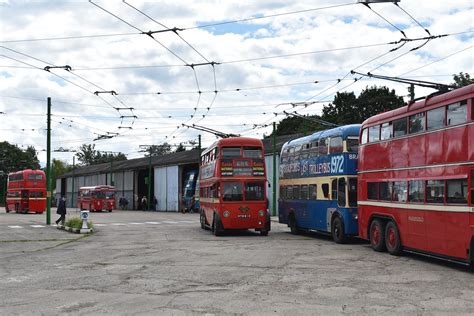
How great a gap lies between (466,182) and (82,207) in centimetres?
5391

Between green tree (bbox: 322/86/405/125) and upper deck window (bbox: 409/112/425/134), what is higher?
green tree (bbox: 322/86/405/125)

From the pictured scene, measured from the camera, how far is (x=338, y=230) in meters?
19.5

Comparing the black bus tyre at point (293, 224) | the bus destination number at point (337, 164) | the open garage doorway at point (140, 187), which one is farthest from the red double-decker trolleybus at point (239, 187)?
the open garage doorway at point (140, 187)

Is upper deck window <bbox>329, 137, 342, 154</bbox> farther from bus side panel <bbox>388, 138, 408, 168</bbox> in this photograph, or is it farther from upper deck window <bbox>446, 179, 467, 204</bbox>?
upper deck window <bbox>446, 179, 467, 204</bbox>

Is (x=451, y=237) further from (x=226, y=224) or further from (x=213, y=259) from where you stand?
(x=226, y=224)

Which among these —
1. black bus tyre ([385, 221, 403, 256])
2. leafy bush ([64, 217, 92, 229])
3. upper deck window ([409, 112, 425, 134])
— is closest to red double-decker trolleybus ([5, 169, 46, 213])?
leafy bush ([64, 217, 92, 229])

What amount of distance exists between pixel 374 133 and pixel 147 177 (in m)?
57.0

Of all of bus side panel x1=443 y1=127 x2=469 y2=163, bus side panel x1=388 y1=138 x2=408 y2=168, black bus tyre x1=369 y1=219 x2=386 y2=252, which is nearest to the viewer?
bus side panel x1=443 y1=127 x2=469 y2=163

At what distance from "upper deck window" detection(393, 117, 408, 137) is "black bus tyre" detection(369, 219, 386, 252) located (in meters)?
2.73

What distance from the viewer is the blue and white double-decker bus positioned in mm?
19109

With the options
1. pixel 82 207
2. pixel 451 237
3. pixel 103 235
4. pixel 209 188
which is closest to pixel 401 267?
pixel 451 237

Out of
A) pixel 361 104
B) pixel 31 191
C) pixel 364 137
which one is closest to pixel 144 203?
pixel 31 191

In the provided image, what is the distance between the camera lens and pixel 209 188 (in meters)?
25.3

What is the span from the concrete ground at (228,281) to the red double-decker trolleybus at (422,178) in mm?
698
